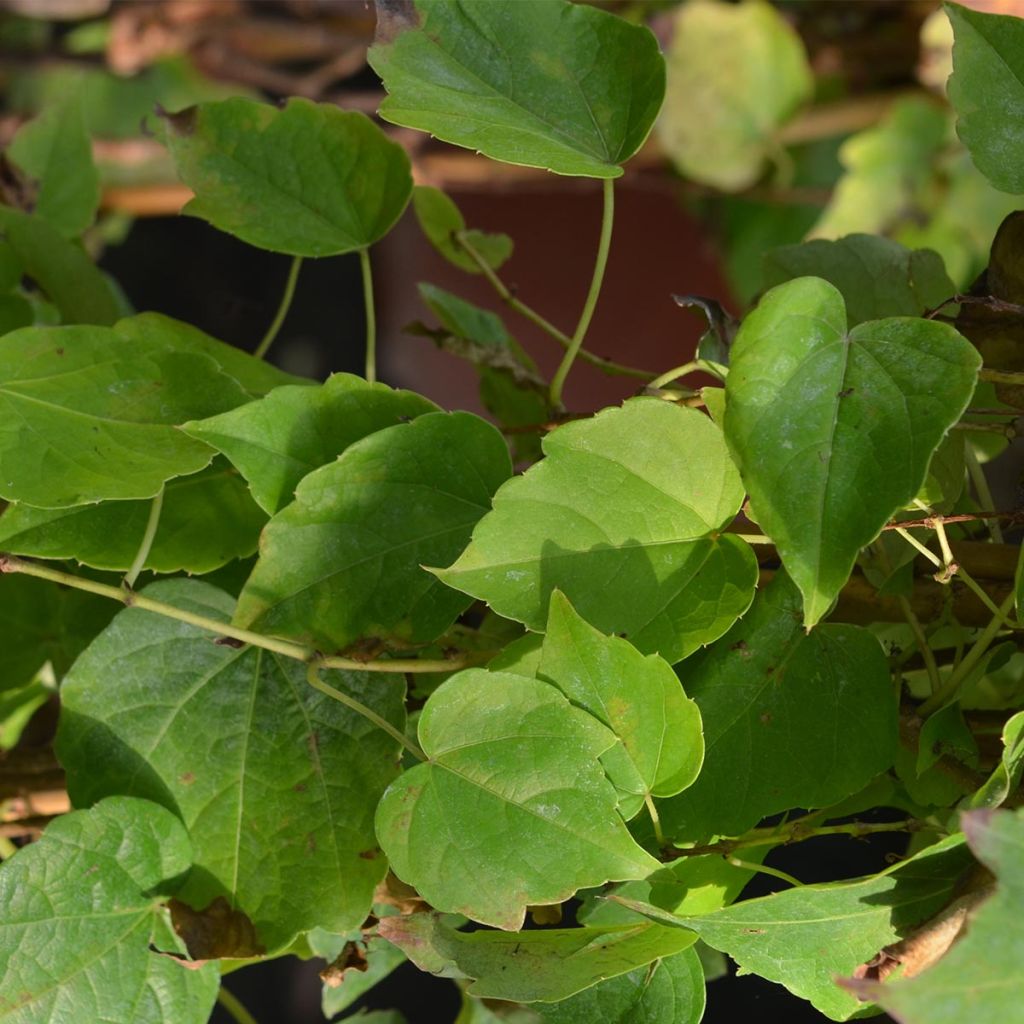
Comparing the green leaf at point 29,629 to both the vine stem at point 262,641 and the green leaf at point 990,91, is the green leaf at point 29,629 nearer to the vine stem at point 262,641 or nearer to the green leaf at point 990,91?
the vine stem at point 262,641

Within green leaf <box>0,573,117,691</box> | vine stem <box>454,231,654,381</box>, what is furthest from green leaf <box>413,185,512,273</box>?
green leaf <box>0,573,117,691</box>

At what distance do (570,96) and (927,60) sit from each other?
2.90 feet

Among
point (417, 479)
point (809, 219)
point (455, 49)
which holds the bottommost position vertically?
point (809, 219)

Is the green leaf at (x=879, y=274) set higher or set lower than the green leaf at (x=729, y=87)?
higher

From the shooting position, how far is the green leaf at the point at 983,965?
0.68ft

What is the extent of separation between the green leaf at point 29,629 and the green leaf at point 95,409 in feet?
0.31

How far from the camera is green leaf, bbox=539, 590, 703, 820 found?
289 mm

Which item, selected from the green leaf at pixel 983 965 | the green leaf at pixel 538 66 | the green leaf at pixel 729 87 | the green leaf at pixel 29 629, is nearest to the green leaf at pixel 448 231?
the green leaf at pixel 538 66

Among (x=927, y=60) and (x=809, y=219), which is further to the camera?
(x=809, y=219)

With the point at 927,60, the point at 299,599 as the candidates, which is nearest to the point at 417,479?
the point at 299,599

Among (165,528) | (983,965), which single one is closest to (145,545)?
(165,528)

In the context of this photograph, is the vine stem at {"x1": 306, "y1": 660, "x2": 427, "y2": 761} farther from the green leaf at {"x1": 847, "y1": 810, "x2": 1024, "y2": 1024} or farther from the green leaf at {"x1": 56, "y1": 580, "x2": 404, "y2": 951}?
the green leaf at {"x1": 847, "y1": 810, "x2": 1024, "y2": 1024}

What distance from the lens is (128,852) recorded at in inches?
13.2

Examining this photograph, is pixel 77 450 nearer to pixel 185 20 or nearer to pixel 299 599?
pixel 299 599
